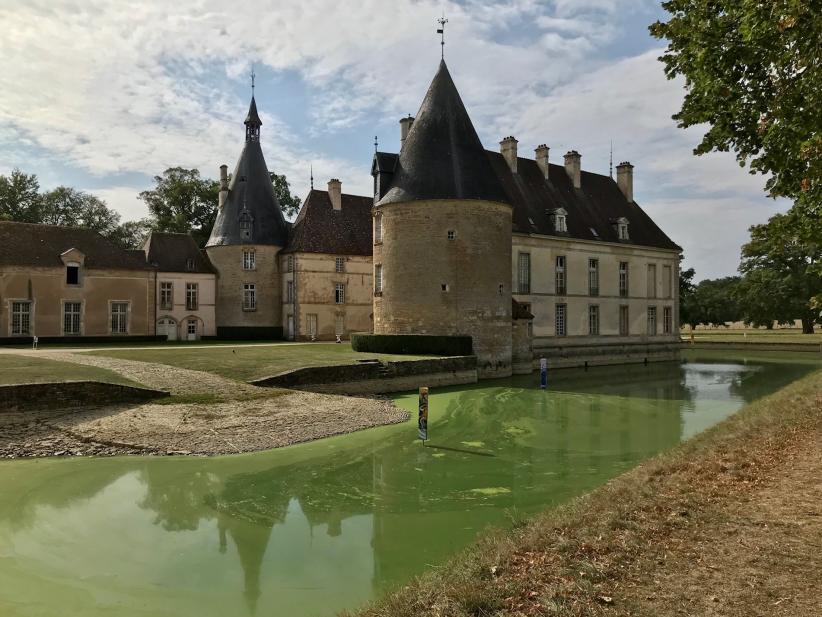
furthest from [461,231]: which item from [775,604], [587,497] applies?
[775,604]

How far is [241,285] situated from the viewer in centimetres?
3222

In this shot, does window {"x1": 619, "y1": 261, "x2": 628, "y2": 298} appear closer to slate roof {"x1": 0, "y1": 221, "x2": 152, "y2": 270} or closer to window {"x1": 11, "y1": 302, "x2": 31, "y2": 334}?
slate roof {"x1": 0, "y1": 221, "x2": 152, "y2": 270}

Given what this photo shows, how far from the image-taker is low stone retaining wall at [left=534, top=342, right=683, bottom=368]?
27.4 m

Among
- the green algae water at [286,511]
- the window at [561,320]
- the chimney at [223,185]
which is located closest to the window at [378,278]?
the window at [561,320]

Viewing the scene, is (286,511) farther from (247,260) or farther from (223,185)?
(223,185)

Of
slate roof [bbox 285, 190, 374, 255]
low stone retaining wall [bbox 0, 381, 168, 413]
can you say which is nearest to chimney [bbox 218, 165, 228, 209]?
slate roof [bbox 285, 190, 374, 255]

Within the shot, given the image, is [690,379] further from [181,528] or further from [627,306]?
[181,528]

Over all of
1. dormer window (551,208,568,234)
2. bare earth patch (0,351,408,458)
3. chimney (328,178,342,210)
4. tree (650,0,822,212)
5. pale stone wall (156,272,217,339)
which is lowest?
bare earth patch (0,351,408,458)

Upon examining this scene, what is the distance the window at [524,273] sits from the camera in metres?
27.1

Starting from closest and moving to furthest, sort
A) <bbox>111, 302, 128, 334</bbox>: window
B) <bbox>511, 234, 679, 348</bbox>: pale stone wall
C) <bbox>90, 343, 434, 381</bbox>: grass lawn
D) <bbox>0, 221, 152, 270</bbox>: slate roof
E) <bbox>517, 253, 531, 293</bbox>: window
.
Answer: <bbox>90, 343, 434, 381</bbox>: grass lawn → <bbox>0, 221, 152, 270</bbox>: slate roof → <bbox>111, 302, 128, 334</bbox>: window → <bbox>517, 253, 531, 293</bbox>: window → <bbox>511, 234, 679, 348</bbox>: pale stone wall

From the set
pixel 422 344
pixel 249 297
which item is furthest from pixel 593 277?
pixel 249 297

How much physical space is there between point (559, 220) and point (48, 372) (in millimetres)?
21973

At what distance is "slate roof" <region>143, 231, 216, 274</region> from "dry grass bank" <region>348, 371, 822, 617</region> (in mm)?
28115

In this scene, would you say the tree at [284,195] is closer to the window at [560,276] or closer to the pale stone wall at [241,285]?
the pale stone wall at [241,285]
